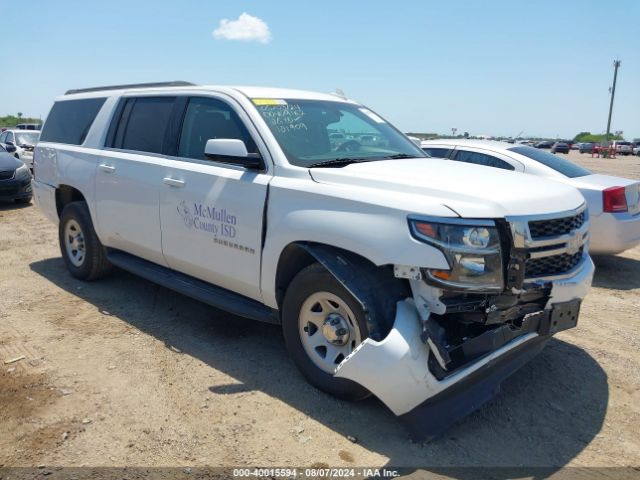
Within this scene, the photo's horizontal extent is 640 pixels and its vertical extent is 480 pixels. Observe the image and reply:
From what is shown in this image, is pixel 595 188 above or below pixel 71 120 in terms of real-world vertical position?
below

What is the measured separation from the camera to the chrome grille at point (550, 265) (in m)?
3.24

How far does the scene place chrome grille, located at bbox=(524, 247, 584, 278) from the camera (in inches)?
127

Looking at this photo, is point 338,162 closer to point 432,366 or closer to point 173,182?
point 173,182

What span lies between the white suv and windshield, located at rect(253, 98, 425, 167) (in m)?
0.02

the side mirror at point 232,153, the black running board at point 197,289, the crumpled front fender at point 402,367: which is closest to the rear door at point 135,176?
the black running board at point 197,289

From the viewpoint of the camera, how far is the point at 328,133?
4.36 metres

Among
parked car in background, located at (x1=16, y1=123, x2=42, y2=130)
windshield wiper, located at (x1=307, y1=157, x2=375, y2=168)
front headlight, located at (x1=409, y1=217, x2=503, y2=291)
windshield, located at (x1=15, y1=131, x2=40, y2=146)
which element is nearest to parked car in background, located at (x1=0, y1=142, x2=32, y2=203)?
windshield, located at (x1=15, y1=131, x2=40, y2=146)

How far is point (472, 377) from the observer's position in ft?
10.2

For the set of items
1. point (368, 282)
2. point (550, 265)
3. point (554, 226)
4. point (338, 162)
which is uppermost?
point (338, 162)

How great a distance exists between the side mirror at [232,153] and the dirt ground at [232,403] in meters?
1.51

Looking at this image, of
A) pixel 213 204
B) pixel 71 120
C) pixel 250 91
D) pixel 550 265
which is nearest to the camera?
pixel 550 265

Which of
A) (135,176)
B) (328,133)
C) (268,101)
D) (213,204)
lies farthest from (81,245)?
(328,133)

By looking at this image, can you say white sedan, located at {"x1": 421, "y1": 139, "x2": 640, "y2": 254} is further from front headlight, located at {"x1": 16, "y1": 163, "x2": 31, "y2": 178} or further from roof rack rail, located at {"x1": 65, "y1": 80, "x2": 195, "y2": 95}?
front headlight, located at {"x1": 16, "y1": 163, "x2": 31, "y2": 178}

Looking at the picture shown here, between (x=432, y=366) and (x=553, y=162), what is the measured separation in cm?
513
